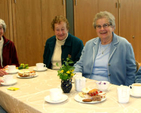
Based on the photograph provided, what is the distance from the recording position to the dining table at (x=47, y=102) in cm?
98

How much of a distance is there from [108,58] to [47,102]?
1.08 m

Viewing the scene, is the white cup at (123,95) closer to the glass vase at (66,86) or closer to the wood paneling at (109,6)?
the glass vase at (66,86)

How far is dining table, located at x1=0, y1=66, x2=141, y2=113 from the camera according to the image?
983 millimetres

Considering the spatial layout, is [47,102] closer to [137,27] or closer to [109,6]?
[109,6]

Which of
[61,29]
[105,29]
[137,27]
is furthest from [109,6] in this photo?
[105,29]

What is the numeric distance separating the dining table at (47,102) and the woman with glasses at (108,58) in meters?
0.48

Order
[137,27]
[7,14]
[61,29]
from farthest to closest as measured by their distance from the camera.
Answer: [137,27] → [7,14] → [61,29]

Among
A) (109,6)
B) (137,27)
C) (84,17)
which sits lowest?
(137,27)

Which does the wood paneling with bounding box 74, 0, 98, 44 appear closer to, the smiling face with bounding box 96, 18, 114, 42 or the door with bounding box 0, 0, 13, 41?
the door with bounding box 0, 0, 13, 41

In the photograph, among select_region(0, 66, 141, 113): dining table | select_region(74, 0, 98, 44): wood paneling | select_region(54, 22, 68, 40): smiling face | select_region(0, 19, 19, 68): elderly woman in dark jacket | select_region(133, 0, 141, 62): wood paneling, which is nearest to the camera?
select_region(0, 66, 141, 113): dining table

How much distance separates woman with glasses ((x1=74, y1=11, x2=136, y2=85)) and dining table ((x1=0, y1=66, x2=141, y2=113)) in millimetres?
485

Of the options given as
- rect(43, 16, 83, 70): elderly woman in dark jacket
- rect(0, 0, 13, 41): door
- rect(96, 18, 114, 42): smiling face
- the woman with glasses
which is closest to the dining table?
the woman with glasses

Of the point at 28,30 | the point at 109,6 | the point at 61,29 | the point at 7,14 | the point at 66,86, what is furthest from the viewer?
the point at 109,6

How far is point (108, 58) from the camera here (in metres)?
1.98
